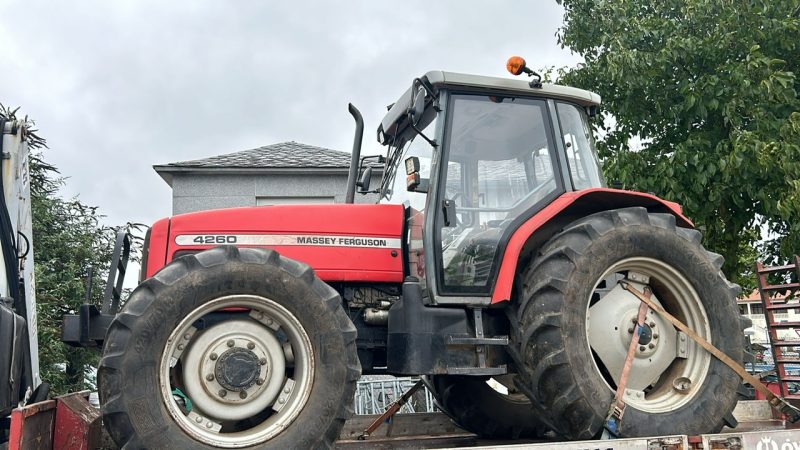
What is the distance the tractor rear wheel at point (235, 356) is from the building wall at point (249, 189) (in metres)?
9.22

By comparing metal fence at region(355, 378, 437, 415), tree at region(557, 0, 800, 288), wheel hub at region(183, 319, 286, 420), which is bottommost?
wheel hub at region(183, 319, 286, 420)

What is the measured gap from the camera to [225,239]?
4.28 m

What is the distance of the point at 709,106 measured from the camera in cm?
852

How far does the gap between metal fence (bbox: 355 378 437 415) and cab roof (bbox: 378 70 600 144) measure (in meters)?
6.93

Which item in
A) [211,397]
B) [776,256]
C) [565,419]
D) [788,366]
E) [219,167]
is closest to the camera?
[211,397]

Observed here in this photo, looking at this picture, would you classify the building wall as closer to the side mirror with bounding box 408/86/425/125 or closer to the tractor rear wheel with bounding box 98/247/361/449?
the side mirror with bounding box 408/86/425/125

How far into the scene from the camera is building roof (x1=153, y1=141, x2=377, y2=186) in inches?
503

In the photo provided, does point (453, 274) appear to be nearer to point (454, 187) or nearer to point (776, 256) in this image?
point (454, 187)

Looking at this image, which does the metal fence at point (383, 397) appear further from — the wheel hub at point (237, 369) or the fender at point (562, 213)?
the wheel hub at point (237, 369)

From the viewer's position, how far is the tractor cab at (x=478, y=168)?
13.9ft

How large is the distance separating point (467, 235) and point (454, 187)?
1.00 ft

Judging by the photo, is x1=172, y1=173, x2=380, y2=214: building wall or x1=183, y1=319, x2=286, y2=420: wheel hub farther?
x1=172, y1=173, x2=380, y2=214: building wall

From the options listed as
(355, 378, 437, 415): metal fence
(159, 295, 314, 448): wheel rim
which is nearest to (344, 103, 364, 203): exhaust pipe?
(159, 295, 314, 448): wheel rim

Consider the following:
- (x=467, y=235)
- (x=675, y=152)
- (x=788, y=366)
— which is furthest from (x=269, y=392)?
(x=675, y=152)
